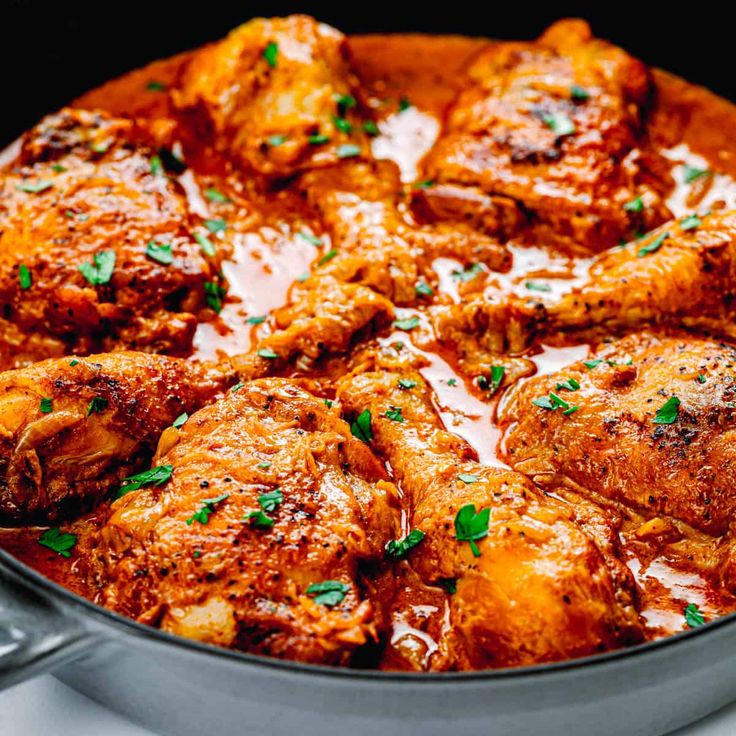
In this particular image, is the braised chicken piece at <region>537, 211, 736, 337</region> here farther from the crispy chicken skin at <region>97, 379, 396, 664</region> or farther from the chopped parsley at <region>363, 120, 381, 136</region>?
the chopped parsley at <region>363, 120, 381, 136</region>

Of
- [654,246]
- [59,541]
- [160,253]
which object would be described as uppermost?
[160,253]

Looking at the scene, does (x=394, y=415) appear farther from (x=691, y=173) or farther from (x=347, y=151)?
(x=691, y=173)

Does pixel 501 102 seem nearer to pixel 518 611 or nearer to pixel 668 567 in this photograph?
pixel 668 567

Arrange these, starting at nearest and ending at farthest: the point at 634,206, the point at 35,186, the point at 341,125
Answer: the point at 35,186 → the point at 634,206 → the point at 341,125

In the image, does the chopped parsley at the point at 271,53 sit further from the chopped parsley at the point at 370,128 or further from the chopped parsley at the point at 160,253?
the chopped parsley at the point at 160,253

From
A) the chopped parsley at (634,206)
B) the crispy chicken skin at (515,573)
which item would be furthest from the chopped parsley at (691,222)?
the crispy chicken skin at (515,573)

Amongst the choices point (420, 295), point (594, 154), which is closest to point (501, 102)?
point (594, 154)

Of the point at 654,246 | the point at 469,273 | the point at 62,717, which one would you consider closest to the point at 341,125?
the point at 469,273

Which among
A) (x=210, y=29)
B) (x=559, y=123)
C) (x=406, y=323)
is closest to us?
(x=406, y=323)
